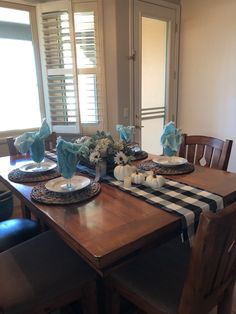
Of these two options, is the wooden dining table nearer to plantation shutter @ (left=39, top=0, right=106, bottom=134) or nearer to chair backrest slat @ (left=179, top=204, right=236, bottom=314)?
chair backrest slat @ (left=179, top=204, right=236, bottom=314)

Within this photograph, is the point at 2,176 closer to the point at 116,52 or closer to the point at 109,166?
the point at 109,166

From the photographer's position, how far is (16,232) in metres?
1.67

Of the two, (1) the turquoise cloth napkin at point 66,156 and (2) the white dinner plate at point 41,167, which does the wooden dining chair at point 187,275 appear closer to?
(1) the turquoise cloth napkin at point 66,156

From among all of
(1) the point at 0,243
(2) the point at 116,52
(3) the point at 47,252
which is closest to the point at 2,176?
(1) the point at 0,243

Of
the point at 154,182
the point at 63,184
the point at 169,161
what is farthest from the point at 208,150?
the point at 63,184

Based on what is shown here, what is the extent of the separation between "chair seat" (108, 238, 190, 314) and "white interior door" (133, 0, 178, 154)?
2.13 metres

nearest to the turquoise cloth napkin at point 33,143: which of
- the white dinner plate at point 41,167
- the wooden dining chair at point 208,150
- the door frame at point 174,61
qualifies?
the white dinner plate at point 41,167

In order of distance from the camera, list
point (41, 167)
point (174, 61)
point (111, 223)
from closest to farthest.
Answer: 1. point (111, 223)
2. point (41, 167)
3. point (174, 61)

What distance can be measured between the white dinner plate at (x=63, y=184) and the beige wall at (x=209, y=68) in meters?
2.33

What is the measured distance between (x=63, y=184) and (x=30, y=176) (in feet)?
1.00

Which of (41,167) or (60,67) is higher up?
(60,67)

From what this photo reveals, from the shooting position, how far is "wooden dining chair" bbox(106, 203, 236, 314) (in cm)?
82

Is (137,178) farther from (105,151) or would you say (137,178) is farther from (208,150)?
(208,150)

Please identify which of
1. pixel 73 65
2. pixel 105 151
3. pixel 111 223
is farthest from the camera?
pixel 73 65
